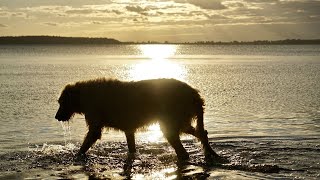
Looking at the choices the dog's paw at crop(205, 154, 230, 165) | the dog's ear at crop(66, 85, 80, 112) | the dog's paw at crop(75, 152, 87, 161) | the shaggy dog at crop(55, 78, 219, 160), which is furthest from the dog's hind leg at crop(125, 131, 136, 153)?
the dog's paw at crop(205, 154, 230, 165)

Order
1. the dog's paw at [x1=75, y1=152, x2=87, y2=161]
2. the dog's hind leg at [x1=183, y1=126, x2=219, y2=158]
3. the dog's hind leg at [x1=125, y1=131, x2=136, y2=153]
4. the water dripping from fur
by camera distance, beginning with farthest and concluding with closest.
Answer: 1. the water dripping from fur
2. the dog's hind leg at [x1=125, y1=131, x2=136, y2=153]
3. the dog's paw at [x1=75, y1=152, x2=87, y2=161]
4. the dog's hind leg at [x1=183, y1=126, x2=219, y2=158]

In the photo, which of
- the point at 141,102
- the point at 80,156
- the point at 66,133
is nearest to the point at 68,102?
the point at 80,156

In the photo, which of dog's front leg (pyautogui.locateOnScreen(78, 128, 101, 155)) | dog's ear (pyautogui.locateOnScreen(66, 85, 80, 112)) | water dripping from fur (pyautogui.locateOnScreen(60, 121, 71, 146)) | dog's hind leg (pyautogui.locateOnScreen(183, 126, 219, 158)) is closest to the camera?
dog's hind leg (pyautogui.locateOnScreen(183, 126, 219, 158))

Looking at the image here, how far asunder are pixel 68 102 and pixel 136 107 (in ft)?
7.01

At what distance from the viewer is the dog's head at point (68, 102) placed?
13531 mm

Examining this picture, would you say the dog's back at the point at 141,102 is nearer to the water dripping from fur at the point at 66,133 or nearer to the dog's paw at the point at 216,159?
the dog's paw at the point at 216,159

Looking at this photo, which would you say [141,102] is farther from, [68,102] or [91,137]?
[68,102]

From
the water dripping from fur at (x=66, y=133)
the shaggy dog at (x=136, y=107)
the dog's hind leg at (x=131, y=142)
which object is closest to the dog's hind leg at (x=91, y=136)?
the shaggy dog at (x=136, y=107)

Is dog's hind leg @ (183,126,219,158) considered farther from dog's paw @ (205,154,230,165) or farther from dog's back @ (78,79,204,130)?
dog's back @ (78,79,204,130)

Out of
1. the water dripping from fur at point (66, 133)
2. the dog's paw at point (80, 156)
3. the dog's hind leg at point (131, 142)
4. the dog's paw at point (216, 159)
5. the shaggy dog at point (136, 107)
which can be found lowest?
the water dripping from fur at point (66, 133)

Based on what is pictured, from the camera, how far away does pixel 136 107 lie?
12523mm

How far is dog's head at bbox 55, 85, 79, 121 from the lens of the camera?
533 inches

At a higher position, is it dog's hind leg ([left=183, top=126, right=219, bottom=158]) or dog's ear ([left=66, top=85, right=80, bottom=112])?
dog's ear ([left=66, top=85, right=80, bottom=112])

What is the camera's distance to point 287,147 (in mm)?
13586
